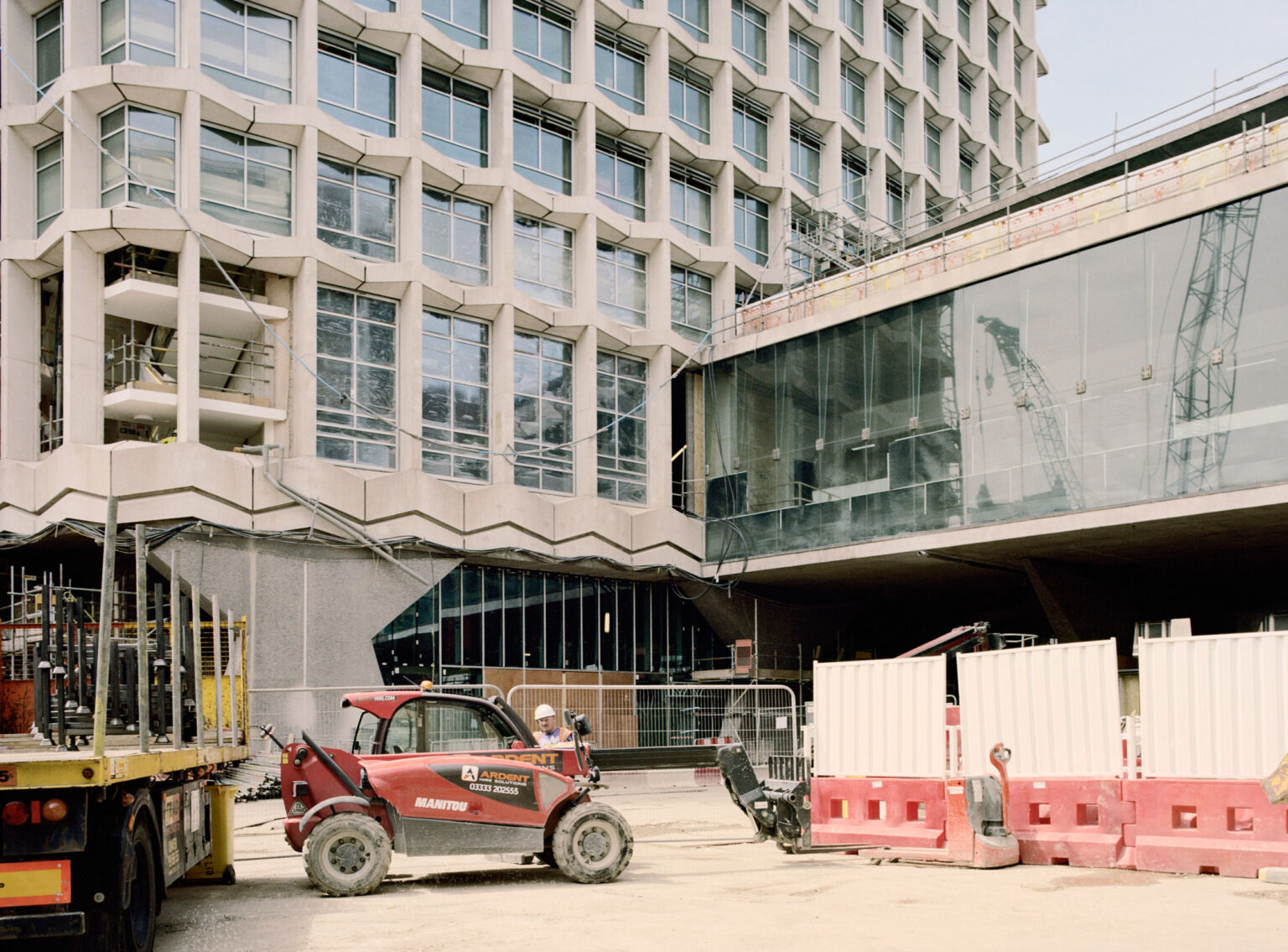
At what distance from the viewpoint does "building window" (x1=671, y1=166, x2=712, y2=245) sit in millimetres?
36938

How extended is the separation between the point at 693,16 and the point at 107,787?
34124mm

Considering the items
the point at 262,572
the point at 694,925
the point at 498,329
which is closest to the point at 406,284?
the point at 498,329

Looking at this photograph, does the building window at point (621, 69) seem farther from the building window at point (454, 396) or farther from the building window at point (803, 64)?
the building window at point (454, 396)

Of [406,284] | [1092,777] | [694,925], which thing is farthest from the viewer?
[406,284]

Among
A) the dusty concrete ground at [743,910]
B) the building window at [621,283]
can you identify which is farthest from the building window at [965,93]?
the dusty concrete ground at [743,910]

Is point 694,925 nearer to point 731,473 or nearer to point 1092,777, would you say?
point 1092,777

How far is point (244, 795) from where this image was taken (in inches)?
843

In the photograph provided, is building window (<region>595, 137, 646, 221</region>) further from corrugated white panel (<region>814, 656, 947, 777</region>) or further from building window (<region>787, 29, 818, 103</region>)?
corrugated white panel (<region>814, 656, 947, 777</region>)

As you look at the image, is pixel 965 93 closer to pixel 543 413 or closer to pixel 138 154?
pixel 543 413

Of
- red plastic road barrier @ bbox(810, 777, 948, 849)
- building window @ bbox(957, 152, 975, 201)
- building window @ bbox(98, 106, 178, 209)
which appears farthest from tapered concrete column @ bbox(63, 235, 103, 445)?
building window @ bbox(957, 152, 975, 201)

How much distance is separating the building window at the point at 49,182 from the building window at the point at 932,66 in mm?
32195

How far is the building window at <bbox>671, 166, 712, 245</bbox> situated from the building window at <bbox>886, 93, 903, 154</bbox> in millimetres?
11057

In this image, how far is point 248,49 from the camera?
1113 inches

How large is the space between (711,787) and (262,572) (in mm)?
9864
